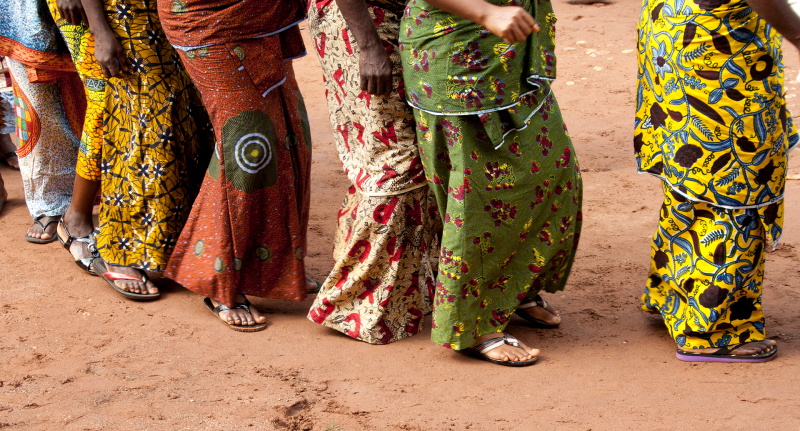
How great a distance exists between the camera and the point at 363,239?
2793 millimetres

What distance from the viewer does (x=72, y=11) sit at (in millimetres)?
3104

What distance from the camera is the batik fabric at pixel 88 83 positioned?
10.5 feet

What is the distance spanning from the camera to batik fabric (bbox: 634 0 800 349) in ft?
7.89

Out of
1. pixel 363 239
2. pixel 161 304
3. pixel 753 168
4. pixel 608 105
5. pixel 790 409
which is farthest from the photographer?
pixel 608 105

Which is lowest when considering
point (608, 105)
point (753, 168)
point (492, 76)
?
point (608, 105)

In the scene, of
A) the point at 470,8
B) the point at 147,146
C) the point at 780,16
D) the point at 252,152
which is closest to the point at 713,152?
the point at 780,16

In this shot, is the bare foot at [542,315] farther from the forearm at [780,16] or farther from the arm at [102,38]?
the arm at [102,38]

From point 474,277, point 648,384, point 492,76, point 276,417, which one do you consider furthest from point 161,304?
point 648,384

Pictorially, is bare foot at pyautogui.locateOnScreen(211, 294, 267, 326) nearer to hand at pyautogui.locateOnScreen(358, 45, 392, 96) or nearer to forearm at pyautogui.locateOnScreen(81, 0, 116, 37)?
hand at pyautogui.locateOnScreen(358, 45, 392, 96)

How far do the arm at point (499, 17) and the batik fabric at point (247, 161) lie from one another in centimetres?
92

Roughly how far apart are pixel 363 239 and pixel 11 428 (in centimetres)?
130

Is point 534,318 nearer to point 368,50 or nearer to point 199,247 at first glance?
point 368,50

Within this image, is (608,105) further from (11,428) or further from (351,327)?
(11,428)

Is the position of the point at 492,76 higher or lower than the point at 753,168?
higher
